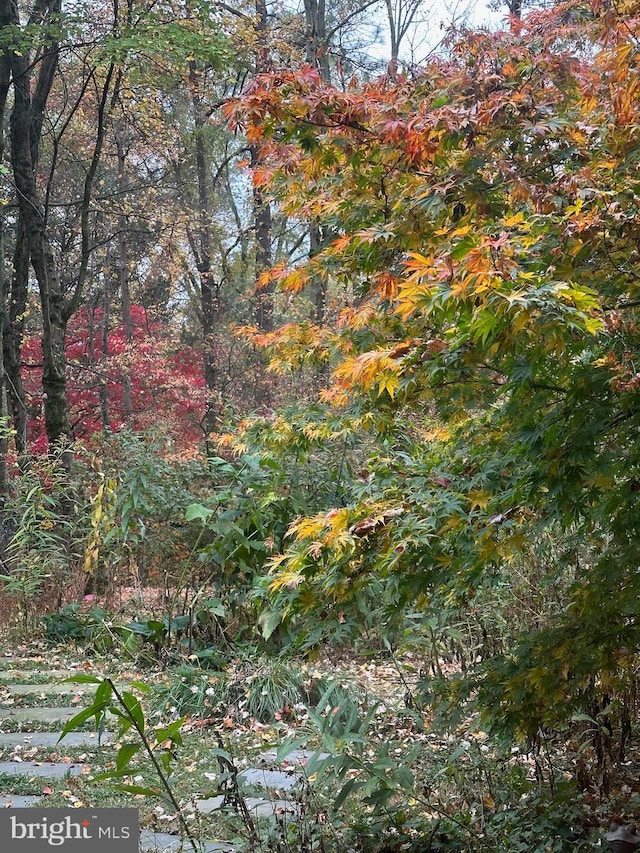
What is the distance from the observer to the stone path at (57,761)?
2.77 m

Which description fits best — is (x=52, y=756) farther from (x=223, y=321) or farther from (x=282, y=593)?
(x=223, y=321)

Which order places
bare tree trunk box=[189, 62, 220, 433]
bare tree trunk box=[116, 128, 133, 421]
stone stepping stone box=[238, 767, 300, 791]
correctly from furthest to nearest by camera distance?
bare tree trunk box=[189, 62, 220, 433], bare tree trunk box=[116, 128, 133, 421], stone stepping stone box=[238, 767, 300, 791]

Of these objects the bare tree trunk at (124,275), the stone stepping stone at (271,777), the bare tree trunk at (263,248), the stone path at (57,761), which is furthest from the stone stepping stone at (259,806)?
the bare tree trunk at (124,275)

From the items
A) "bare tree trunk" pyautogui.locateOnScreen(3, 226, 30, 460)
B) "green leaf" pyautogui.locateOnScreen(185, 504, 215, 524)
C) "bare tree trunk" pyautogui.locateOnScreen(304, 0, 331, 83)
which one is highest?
"bare tree trunk" pyautogui.locateOnScreen(304, 0, 331, 83)

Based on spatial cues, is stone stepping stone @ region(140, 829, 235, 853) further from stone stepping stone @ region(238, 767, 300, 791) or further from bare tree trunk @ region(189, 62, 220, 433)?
bare tree trunk @ region(189, 62, 220, 433)

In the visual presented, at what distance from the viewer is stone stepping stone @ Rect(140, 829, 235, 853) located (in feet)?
8.53

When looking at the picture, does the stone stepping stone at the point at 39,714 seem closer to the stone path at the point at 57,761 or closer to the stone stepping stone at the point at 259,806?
the stone path at the point at 57,761

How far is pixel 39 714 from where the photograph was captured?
4.59m

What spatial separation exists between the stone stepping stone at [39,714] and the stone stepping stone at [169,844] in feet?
5.91

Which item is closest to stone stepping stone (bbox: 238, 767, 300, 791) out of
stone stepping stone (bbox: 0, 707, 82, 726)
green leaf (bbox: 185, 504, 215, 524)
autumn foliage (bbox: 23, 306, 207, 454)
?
→ stone stepping stone (bbox: 0, 707, 82, 726)

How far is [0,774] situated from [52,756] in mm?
455

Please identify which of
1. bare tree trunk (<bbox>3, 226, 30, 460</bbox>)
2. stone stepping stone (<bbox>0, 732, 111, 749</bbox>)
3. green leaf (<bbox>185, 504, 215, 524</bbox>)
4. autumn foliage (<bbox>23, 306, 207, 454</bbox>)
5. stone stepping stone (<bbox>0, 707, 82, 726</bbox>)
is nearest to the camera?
stone stepping stone (<bbox>0, 732, 111, 749</bbox>)

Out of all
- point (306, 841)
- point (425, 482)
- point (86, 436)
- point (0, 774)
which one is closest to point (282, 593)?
point (425, 482)

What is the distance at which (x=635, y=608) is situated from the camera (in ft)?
7.57
